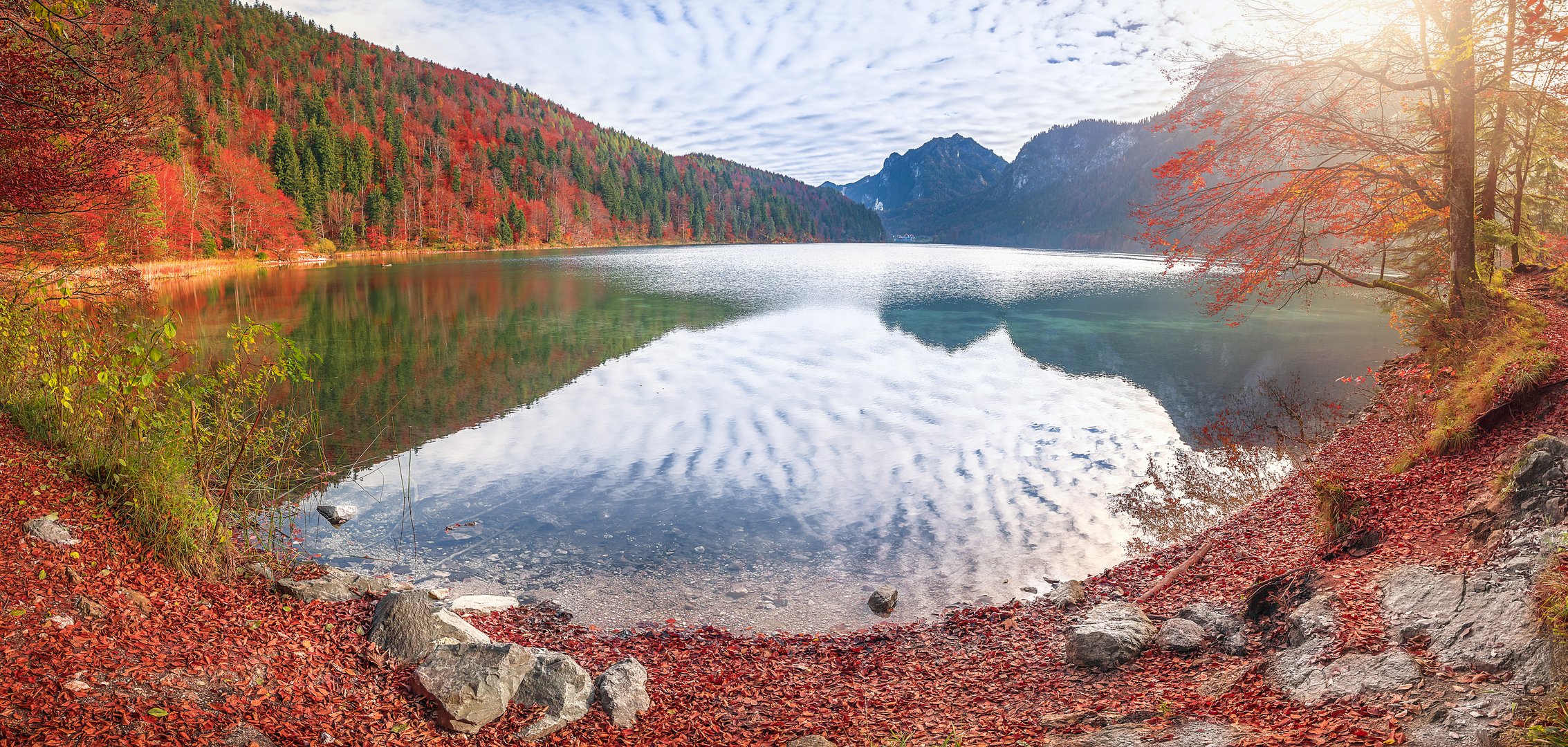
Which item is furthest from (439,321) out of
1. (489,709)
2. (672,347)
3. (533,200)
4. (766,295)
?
(533,200)

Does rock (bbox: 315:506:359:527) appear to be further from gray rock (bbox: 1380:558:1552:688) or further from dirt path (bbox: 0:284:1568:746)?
gray rock (bbox: 1380:558:1552:688)

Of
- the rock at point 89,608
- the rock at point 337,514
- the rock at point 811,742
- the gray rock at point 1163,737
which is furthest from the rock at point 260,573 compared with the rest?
the gray rock at point 1163,737

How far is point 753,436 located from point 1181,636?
11.8 metres

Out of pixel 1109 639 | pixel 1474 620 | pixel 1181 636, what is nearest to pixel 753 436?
pixel 1109 639

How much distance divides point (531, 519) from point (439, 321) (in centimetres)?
2685

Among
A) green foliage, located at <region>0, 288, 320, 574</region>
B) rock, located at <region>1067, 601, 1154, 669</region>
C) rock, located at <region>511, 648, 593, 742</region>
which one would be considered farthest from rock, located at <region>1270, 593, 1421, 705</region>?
green foliage, located at <region>0, 288, 320, 574</region>

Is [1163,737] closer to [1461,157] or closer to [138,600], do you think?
[138,600]

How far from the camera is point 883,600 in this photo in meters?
9.55

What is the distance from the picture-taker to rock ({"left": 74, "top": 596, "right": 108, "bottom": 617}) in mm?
5343

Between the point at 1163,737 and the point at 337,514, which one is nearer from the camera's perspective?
the point at 1163,737

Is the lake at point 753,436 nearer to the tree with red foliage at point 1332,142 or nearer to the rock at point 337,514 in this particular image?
the rock at point 337,514

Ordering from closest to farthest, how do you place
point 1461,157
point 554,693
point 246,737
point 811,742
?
point 246,737, point 811,742, point 554,693, point 1461,157

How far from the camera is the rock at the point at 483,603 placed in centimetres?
876

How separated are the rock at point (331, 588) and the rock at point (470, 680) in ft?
7.02
